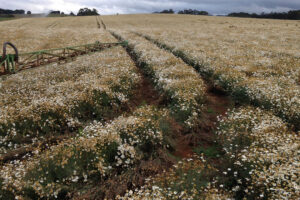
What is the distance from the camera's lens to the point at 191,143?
6.48 m

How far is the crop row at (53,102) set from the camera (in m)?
6.68

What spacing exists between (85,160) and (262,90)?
290 inches

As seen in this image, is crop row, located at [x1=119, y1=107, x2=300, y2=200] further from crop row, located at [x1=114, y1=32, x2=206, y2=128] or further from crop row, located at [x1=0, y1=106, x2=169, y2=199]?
crop row, located at [x1=114, y1=32, x2=206, y2=128]

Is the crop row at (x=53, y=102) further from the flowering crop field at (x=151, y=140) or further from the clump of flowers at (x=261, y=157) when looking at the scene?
the clump of flowers at (x=261, y=157)

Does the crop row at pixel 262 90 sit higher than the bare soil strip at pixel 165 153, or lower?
higher

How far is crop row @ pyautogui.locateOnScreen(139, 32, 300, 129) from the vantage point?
7024 mm

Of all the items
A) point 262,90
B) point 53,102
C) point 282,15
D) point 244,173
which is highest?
point 282,15

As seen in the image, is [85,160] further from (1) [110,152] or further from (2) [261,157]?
(2) [261,157]

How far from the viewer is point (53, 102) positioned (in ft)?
25.3

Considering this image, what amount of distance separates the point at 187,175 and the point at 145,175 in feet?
3.60

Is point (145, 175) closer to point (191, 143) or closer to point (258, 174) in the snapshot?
point (191, 143)

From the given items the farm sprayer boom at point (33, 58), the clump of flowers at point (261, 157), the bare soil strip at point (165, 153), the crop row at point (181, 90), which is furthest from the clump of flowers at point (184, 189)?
the farm sprayer boom at point (33, 58)

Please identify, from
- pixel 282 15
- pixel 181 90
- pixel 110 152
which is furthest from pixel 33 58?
pixel 282 15

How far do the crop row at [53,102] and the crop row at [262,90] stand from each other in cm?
479
